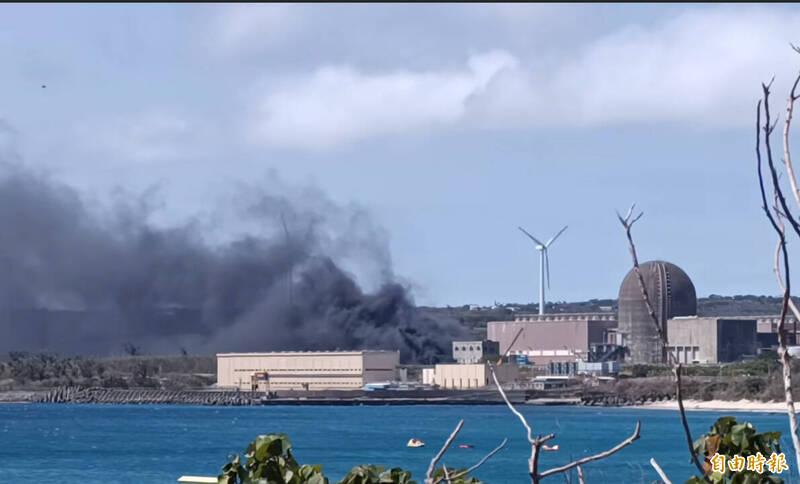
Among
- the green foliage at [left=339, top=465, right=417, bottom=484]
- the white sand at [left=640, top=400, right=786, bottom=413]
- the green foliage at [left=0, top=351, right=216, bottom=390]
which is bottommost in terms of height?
the white sand at [left=640, top=400, right=786, bottom=413]

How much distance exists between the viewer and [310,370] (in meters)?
113

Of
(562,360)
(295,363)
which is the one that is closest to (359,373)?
(295,363)

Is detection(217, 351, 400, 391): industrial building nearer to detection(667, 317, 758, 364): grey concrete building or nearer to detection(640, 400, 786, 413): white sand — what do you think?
detection(667, 317, 758, 364): grey concrete building

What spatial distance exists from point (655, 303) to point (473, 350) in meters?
17.7

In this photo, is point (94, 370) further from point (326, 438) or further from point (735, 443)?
point (735, 443)

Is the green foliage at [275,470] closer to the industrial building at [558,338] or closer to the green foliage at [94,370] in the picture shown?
the industrial building at [558,338]

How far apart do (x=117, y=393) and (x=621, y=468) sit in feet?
283

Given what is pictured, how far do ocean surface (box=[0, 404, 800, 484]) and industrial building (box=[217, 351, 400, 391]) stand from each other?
4.11 meters

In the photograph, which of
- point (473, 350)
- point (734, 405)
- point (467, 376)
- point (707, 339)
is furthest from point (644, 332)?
point (734, 405)

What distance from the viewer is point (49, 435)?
69875mm

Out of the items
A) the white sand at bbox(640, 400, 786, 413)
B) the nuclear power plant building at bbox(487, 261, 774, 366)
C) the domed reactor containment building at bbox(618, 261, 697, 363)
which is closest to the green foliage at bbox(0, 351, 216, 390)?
the nuclear power plant building at bbox(487, 261, 774, 366)

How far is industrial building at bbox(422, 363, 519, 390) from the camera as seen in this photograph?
358ft

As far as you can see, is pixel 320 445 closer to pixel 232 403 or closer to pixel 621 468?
pixel 621 468

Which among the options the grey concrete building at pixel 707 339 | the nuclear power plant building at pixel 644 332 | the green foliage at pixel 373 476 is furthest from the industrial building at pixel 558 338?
the green foliage at pixel 373 476
